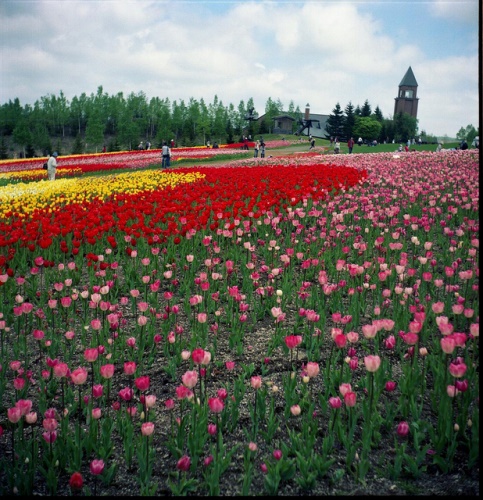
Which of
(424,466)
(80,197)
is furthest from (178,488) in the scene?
(80,197)

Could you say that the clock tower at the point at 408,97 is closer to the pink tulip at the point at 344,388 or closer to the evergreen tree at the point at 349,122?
the evergreen tree at the point at 349,122

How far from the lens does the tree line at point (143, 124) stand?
78.1 metres

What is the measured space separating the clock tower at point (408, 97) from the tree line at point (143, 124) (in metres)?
36.3

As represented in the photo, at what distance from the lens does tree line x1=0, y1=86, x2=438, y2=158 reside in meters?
78.1

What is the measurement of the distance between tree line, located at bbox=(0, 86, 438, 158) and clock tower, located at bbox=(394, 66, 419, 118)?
119 feet

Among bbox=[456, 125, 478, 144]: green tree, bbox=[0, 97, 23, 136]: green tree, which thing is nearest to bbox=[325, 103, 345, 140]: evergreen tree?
bbox=[456, 125, 478, 144]: green tree

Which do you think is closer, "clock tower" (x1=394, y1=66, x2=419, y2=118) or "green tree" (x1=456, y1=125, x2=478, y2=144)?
"green tree" (x1=456, y1=125, x2=478, y2=144)

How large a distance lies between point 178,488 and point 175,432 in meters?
0.78

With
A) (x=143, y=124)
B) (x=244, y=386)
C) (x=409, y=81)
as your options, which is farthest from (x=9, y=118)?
(x=244, y=386)

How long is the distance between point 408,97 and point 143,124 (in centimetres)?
8121

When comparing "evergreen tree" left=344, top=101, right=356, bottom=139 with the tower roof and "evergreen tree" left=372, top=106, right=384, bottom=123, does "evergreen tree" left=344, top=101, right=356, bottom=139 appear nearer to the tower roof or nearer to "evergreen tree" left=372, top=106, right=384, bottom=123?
"evergreen tree" left=372, top=106, right=384, bottom=123

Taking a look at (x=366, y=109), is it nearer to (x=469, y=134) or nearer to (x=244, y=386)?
(x=469, y=134)

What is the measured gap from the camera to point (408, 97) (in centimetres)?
13662

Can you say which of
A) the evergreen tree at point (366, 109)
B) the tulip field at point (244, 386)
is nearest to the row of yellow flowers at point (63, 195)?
the tulip field at point (244, 386)
